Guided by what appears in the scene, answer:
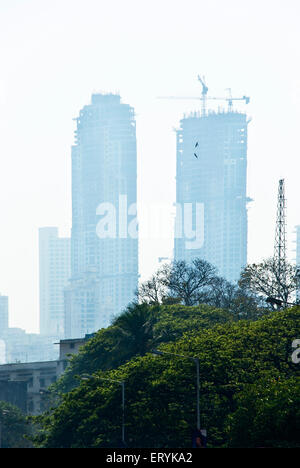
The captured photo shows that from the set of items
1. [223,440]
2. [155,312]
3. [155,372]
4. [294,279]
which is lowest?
[223,440]

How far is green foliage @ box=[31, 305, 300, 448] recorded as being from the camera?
178ft

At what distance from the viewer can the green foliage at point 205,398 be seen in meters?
54.3

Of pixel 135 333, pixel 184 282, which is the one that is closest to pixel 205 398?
pixel 135 333

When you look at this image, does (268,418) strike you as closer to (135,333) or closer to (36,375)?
(135,333)

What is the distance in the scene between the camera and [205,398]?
6122 centimetres

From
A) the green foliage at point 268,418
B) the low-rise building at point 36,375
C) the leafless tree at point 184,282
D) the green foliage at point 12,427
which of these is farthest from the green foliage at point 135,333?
the low-rise building at point 36,375

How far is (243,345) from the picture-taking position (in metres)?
68.1

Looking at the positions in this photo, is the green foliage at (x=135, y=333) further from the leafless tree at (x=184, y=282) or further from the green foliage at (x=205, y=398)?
the leafless tree at (x=184, y=282)

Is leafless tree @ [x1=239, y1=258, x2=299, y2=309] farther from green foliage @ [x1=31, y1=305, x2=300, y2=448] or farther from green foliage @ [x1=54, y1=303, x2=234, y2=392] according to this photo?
green foliage @ [x1=31, y1=305, x2=300, y2=448]

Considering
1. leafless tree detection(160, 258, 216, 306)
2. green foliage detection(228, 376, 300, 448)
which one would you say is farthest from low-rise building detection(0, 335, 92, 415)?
green foliage detection(228, 376, 300, 448)

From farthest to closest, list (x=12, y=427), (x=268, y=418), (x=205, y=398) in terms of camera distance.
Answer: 1. (x=12, y=427)
2. (x=205, y=398)
3. (x=268, y=418)
